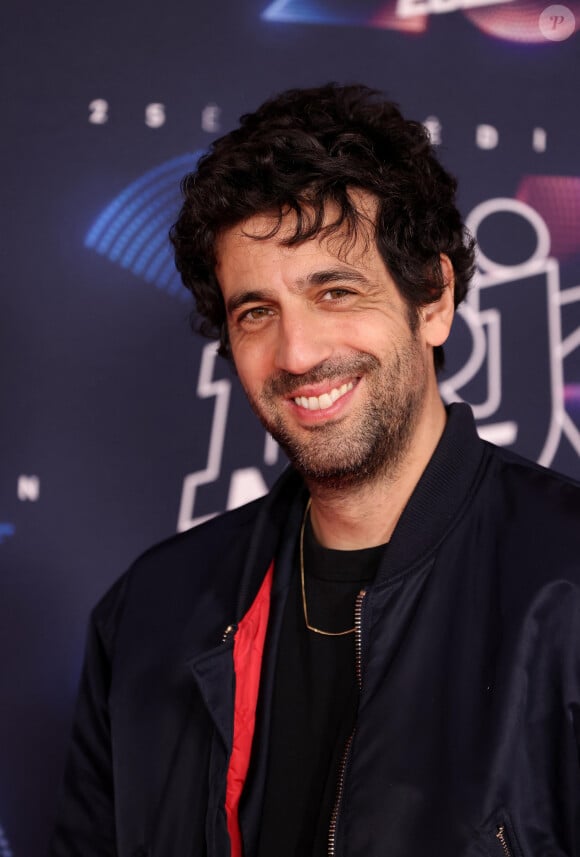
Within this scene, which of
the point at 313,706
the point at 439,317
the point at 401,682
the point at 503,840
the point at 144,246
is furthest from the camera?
the point at 144,246

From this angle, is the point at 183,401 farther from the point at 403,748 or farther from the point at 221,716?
the point at 403,748

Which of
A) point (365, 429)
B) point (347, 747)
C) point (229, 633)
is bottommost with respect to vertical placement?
point (347, 747)

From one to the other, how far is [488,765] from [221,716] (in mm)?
386

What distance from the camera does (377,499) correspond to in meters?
1.61

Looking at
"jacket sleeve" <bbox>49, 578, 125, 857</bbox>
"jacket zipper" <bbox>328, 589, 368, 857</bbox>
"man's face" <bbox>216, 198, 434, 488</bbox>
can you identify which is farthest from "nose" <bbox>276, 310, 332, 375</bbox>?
"jacket sleeve" <bbox>49, 578, 125, 857</bbox>

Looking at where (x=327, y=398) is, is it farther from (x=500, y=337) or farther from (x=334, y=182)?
(x=500, y=337)

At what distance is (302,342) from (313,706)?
1.64 ft

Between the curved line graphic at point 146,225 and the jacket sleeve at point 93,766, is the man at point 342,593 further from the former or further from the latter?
the curved line graphic at point 146,225

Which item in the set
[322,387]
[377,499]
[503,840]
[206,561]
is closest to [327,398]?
[322,387]

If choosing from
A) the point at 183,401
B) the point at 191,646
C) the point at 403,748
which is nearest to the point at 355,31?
the point at 183,401

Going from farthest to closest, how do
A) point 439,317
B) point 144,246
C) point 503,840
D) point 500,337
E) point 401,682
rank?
point 144,246 < point 500,337 < point 439,317 < point 401,682 < point 503,840

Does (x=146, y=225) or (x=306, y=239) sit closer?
(x=306, y=239)

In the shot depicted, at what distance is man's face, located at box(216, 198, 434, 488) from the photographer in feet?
5.19

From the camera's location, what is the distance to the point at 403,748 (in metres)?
1.39
